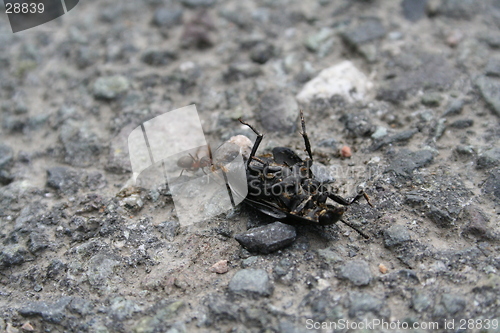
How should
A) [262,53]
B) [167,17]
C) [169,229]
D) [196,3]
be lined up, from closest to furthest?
[169,229], [262,53], [167,17], [196,3]

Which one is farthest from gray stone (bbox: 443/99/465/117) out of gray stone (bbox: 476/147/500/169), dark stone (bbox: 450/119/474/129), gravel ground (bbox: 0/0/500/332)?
gray stone (bbox: 476/147/500/169)

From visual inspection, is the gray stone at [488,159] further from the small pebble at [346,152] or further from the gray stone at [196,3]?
the gray stone at [196,3]

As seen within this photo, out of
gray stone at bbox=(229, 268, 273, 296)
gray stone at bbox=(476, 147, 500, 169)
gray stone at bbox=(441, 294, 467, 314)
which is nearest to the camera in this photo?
gray stone at bbox=(441, 294, 467, 314)

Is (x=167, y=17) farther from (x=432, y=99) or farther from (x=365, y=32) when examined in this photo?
(x=432, y=99)

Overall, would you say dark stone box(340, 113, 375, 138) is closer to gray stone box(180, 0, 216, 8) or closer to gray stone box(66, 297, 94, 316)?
gray stone box(180, 0, 216, 8)

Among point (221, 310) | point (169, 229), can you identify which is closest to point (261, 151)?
point (169, 229)

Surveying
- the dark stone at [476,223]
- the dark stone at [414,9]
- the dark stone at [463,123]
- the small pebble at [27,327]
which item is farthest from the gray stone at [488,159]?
the small pebble at [27,327]
